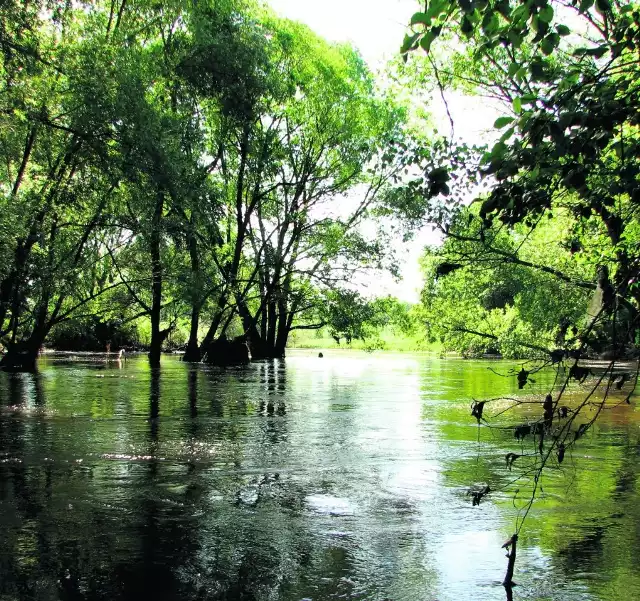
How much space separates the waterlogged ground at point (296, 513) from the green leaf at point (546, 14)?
3.55 meters

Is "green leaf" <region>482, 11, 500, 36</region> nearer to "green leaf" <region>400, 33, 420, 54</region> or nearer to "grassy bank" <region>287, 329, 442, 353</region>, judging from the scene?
"green leaf" <region>400, 33, 420, 54</region>

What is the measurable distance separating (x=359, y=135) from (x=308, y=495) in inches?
1440

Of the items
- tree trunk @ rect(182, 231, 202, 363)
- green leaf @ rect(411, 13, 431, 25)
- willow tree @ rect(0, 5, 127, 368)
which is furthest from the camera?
tree trunk @ rect(182, 231, 202, 363)

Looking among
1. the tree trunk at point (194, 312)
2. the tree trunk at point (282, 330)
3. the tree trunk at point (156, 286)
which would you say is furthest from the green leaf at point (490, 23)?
the tree trunk at point (282, 330)

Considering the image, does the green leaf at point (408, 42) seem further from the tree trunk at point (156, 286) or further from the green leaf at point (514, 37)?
the tree trunk at point (156, 286)

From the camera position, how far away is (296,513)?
21.6 feet

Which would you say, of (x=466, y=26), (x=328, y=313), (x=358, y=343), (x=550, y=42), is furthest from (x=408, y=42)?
(x=358, y=343)

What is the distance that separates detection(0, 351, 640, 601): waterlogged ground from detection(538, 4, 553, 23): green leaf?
3548 mm

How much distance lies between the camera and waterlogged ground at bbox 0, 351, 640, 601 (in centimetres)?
481

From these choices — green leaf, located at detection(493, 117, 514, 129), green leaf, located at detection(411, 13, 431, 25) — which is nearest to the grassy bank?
green leaf, located at detection(493, 117, 514, 129)

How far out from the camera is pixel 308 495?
732 cm

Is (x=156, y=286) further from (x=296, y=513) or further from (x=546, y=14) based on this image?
(x=546, y=14)

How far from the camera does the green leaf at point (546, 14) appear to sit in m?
2.95

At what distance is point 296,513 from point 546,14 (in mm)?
5011
